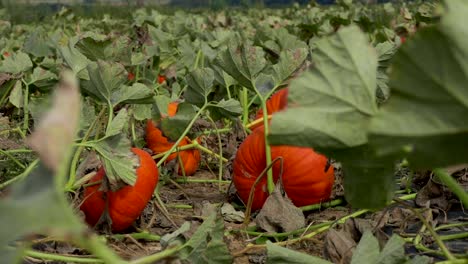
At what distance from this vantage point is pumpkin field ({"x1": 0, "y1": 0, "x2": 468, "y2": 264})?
2.12ft

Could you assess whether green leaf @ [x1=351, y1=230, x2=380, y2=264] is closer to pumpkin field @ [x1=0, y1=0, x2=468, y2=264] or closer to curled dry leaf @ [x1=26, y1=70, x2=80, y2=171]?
pumpkin field @ [x1=0, y1=0, x2=468, y2=264]

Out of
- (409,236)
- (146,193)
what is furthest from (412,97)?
(146,193)

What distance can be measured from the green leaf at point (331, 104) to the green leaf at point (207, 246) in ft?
1.36

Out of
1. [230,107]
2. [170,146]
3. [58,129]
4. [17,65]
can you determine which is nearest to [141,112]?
[170,146]

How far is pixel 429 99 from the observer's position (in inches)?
25.9

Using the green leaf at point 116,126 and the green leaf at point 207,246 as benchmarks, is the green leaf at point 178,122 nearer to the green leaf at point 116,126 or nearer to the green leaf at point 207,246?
the green leaf at point 116,126

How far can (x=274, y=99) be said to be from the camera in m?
2.15

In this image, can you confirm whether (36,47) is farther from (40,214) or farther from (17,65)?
(40,214)

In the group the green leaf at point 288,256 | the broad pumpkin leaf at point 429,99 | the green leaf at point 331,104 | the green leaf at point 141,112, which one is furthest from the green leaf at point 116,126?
the broad pumpkin leaf at point 429,99

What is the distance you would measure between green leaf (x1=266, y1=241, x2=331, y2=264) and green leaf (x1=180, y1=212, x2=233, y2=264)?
0.11 metres

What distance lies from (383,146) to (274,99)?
4.93 feet

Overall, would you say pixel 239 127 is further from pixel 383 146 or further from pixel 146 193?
pixel 383 146

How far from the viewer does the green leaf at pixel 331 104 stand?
76 cm

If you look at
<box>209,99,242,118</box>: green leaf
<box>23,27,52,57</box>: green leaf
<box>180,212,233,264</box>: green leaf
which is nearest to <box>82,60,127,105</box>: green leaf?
<box>209,99,242,118</box>: green leaf
